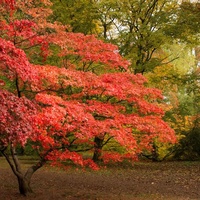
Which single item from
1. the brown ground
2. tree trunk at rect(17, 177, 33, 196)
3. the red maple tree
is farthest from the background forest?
tree trunk at rect(17, 177, 33, 196)

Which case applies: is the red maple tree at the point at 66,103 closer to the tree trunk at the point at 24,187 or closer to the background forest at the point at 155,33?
the tree trunk at the point at 24,187

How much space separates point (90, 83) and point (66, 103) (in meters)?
1.04

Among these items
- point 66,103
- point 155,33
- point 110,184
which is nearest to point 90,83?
point 66,103

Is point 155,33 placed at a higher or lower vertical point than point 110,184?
higher

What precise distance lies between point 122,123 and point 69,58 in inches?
137

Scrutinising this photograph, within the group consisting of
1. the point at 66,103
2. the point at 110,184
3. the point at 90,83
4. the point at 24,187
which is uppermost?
the point at 90,83

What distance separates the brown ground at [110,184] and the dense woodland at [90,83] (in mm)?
952

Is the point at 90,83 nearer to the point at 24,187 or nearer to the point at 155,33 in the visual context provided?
the point at 24,187

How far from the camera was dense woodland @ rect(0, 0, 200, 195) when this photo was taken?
651 cm

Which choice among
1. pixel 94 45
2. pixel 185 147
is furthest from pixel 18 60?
pixel 185 147

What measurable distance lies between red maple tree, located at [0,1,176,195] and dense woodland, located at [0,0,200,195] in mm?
22

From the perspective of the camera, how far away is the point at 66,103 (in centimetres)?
706

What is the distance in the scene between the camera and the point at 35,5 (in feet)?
45.5

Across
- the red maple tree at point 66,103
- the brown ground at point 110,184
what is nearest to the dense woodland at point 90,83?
the red maple tree at point 66,103
